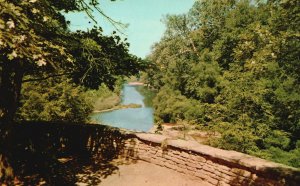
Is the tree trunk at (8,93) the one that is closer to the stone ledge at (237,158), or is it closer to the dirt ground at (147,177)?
the dirt ground at (147,177)

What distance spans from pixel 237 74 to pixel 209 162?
8540 millimetres

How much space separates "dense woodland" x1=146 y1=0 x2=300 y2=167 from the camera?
7054 millimetres

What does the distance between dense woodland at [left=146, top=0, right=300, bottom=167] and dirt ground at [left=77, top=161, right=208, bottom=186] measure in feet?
10.6

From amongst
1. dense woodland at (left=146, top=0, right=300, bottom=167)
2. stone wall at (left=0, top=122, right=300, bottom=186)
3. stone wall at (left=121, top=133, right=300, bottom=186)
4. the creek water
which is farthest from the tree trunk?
the creek water

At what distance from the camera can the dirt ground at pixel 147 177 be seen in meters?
8.05

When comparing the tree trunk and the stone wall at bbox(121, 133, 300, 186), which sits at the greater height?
the tree trunk

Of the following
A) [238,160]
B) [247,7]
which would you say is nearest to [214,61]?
[247,7]

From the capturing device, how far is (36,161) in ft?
31.7

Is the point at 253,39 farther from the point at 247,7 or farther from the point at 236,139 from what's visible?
the point at 247,7

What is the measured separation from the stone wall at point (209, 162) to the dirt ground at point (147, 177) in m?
0.19

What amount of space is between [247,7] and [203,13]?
6.58 meters

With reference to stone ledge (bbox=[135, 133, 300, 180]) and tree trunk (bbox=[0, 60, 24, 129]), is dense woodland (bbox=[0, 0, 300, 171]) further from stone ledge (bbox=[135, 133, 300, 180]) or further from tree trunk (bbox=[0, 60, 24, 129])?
stone ledge (bbox=[135, 133, 300, 180])

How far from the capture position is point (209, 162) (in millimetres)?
7766

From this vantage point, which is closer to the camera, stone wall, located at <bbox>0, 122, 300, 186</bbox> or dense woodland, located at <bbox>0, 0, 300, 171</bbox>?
dense woodland, located at <bbox>0, 0, 300, 171</bbox>
